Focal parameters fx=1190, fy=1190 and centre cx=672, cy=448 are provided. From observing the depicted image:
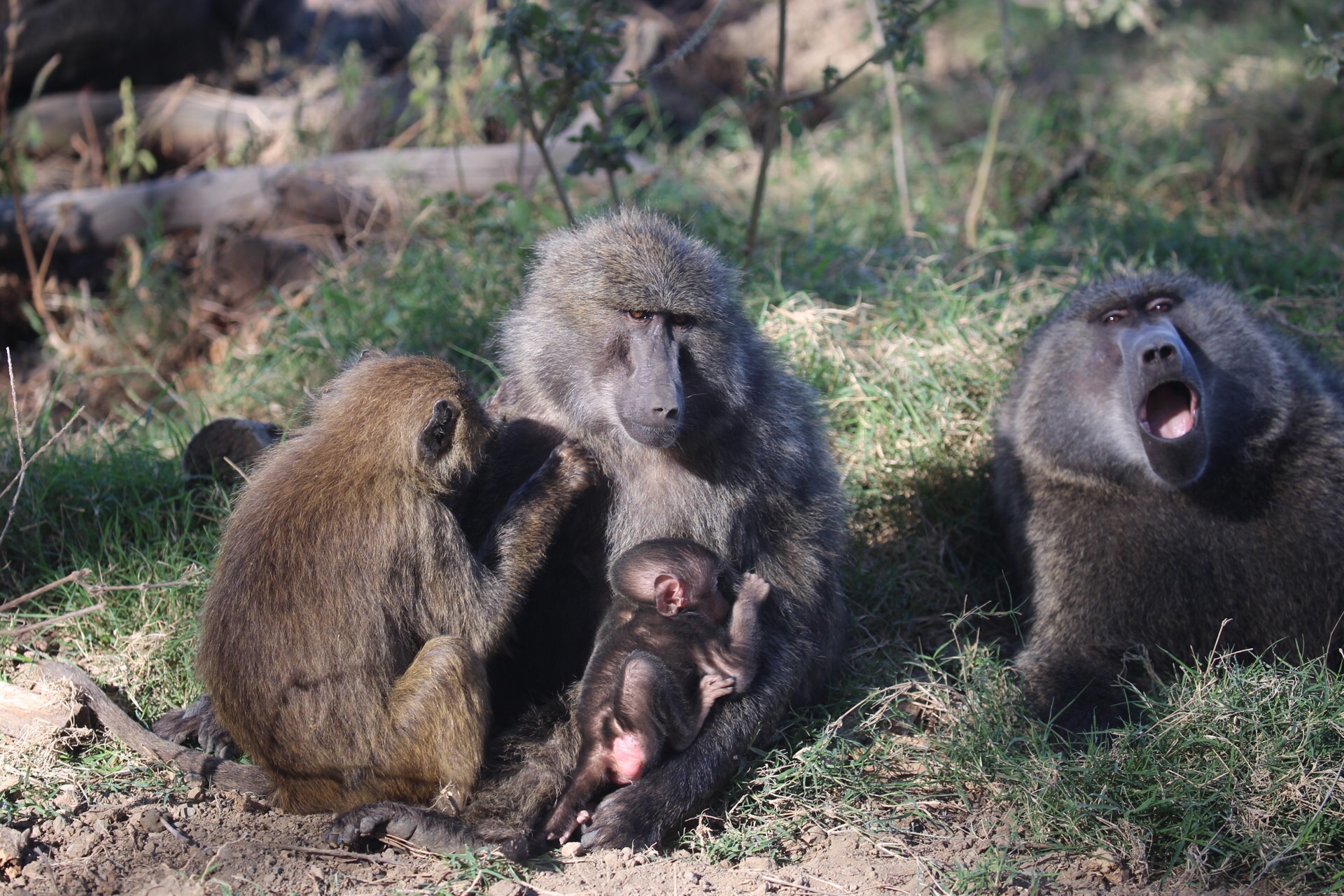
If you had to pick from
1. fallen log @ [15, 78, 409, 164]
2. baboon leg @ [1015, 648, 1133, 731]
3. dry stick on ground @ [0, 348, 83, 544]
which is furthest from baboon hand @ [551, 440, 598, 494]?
fallen log @ [15, 78, 409, 164]

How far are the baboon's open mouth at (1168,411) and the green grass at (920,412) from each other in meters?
0.62

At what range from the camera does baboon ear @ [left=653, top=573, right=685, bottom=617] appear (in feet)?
9.02

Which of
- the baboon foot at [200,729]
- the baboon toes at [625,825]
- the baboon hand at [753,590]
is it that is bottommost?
the baboon foot at [200,729]

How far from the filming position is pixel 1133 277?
3.48 m

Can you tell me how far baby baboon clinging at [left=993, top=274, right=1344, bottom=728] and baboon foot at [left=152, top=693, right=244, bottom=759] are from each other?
208cm

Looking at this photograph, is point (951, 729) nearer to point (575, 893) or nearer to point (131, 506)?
point (575, 893)

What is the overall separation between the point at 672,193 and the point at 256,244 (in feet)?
6.68

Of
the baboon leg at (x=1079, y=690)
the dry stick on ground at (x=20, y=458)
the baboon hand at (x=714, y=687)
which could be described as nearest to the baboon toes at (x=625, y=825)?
the baboon hand at (x=714, y=687)

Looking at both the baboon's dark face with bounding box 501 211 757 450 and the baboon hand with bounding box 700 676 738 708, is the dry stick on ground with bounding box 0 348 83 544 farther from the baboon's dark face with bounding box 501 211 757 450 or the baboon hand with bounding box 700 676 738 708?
Result: the baboon hand with bounding box 700 676 738 708

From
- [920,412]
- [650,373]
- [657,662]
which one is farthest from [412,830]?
[920,412]

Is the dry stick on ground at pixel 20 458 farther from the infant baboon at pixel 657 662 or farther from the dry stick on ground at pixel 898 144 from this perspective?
the dry stick on ground at pixel 898 144

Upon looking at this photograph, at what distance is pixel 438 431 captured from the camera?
2707 millimetres

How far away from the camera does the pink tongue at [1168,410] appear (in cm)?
312

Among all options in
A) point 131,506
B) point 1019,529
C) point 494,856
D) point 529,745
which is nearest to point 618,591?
point 529,745
